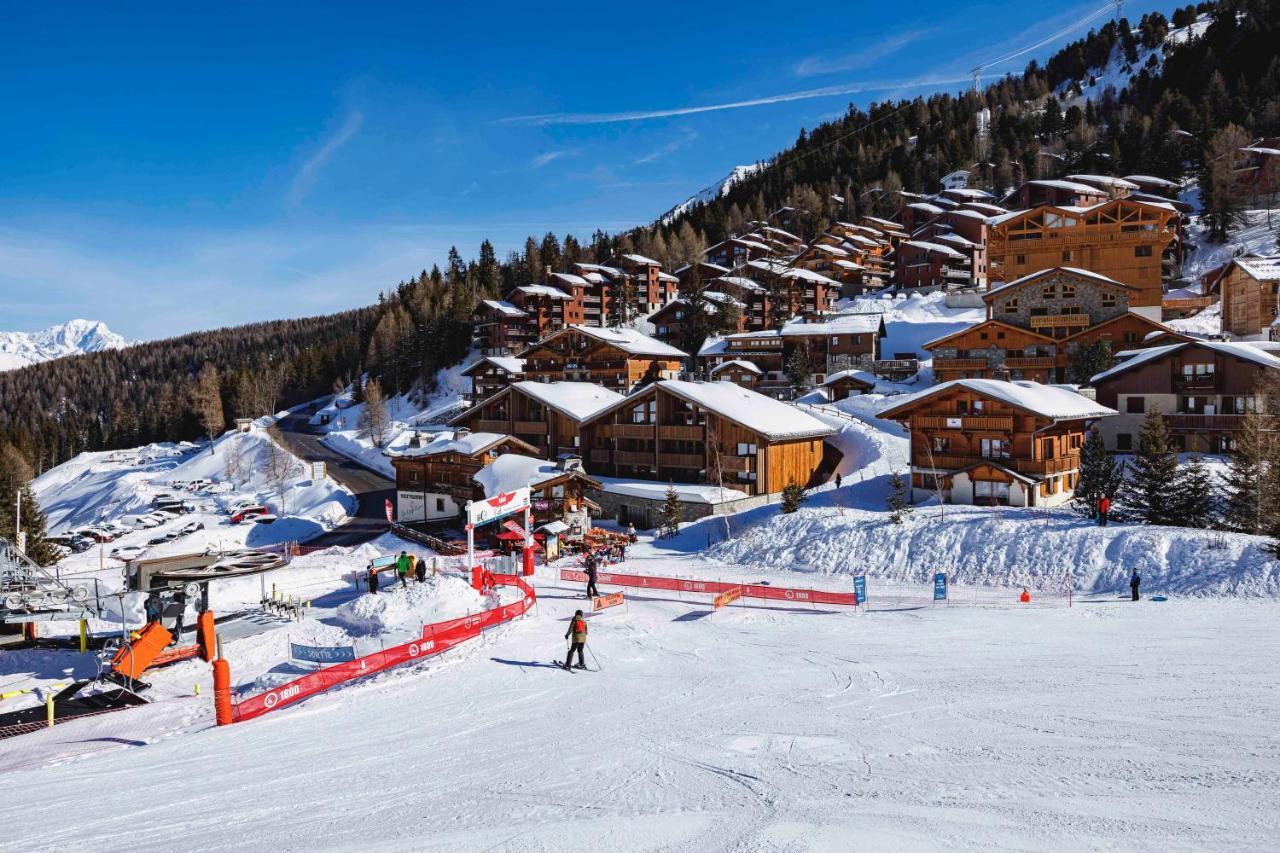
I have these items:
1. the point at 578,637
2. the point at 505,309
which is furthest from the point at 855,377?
the point at 505,309

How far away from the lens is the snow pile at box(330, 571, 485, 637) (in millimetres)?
20750

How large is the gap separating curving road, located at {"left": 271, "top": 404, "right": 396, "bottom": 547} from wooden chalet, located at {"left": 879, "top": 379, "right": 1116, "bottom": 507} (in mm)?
28089

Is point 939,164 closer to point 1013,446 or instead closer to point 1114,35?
point 1114,35

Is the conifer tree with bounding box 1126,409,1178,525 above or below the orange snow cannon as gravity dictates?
above

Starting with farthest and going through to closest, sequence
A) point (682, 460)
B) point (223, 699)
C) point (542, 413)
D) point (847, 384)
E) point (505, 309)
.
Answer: point (505, 309), point (847, 384), point (542, 413), point (682, 460), point (223, 699)

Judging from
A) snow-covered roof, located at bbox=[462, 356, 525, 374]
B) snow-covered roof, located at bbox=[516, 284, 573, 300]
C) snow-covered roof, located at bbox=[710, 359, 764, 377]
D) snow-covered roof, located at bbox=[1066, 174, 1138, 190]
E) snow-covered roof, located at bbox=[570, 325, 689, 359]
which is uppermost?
snow-covered roof, located at bbox=[1066, 174, 1138, 190]

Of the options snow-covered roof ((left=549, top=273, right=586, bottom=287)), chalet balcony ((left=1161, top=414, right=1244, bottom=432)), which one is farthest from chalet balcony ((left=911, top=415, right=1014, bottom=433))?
snow-covered roof ((left=549, top=273, right=586, bottom=287))

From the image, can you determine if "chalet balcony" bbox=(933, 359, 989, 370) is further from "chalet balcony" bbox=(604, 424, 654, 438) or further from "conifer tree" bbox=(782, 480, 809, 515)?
"conifer tree" bbox=(782, 480, 809, 515)

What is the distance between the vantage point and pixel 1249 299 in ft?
158

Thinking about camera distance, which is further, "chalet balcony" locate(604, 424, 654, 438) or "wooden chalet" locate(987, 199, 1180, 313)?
"wooden chalet" locate(987, 199, 1180, 313)

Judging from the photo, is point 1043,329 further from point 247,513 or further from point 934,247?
point 247,513

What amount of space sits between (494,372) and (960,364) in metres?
41.4

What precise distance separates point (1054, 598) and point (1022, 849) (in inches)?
656

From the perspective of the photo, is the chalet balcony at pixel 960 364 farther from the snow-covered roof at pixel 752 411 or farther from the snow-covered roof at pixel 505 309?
the snow-covered roof at pixel 505 309
